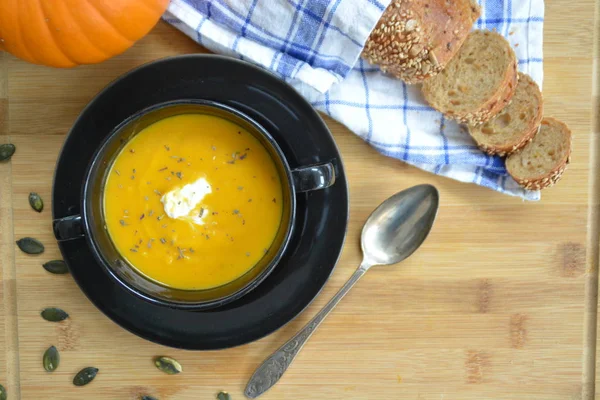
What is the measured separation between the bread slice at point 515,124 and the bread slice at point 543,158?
0.02 meters

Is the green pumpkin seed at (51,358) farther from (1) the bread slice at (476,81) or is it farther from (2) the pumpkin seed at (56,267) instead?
(1) the bread slice at (476,81)

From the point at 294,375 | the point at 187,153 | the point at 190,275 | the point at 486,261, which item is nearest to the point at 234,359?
the point at 294,375

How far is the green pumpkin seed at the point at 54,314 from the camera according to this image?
1.42 meters

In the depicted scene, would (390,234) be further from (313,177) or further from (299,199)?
(313,177)

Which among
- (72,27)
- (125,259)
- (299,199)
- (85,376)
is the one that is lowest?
(85,376)

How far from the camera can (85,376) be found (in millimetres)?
1435

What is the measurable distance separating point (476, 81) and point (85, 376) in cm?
116

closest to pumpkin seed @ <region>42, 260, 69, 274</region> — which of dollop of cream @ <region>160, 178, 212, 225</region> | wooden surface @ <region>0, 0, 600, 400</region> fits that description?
wooden surface @ <region>0, 0, 600, 400</region>

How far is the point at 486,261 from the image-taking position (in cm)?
144

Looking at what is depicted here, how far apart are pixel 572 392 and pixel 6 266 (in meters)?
1.43

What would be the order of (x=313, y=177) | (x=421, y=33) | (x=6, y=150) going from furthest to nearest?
(x=6, y=150), (x=421, y=33), (x=313, y=177)

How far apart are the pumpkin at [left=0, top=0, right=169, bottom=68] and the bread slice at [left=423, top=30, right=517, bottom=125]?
2.10 ft

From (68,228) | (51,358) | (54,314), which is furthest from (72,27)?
(51,358)

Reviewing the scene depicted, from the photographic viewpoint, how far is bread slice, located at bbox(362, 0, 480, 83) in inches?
49.6
